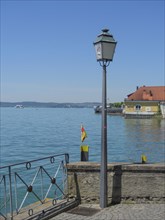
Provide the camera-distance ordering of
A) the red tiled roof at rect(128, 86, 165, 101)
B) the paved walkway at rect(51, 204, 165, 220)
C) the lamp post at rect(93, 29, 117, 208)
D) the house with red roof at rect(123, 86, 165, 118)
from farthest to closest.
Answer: the red tiled roof at rect(128, 86, 165, 101)
the house with red roof at rect(123, 86, 165, 118)
the lamp post at rect(93, 29, 117, 208)
the paved walkway at rect(51, 204, 165, 220)

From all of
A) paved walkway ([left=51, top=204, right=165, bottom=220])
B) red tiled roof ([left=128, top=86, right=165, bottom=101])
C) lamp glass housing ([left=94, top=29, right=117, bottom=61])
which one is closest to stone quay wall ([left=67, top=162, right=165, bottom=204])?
paved walkway ([left=51, top=204, right=165, bottom=220])

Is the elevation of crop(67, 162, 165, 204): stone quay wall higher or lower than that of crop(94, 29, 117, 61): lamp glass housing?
lower

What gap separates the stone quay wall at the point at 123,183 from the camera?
27.0ft

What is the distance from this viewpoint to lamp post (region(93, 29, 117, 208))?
7910mm

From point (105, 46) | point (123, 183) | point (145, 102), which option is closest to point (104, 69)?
point (105, 46)

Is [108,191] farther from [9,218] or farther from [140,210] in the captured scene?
[9,218]

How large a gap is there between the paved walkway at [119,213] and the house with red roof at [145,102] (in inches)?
3252

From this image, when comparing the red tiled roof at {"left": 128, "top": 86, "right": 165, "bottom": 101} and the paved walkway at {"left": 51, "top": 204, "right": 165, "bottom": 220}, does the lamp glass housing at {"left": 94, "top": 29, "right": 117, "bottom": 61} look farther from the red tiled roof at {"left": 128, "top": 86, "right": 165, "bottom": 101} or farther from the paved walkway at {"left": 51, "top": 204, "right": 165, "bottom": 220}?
the red tiled roof at {"left": 128, "top": 86, "right": 165, "bottom": 101}

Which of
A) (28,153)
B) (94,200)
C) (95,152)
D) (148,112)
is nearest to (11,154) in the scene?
(28,153)

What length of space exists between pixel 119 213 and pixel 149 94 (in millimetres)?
85506

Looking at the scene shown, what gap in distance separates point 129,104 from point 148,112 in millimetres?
5523

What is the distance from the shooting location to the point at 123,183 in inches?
325

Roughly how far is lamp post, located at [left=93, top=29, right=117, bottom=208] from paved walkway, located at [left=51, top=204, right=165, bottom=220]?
0.33 m

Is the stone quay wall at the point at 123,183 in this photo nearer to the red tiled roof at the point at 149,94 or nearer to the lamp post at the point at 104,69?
the lamp post at the point at 104,69
